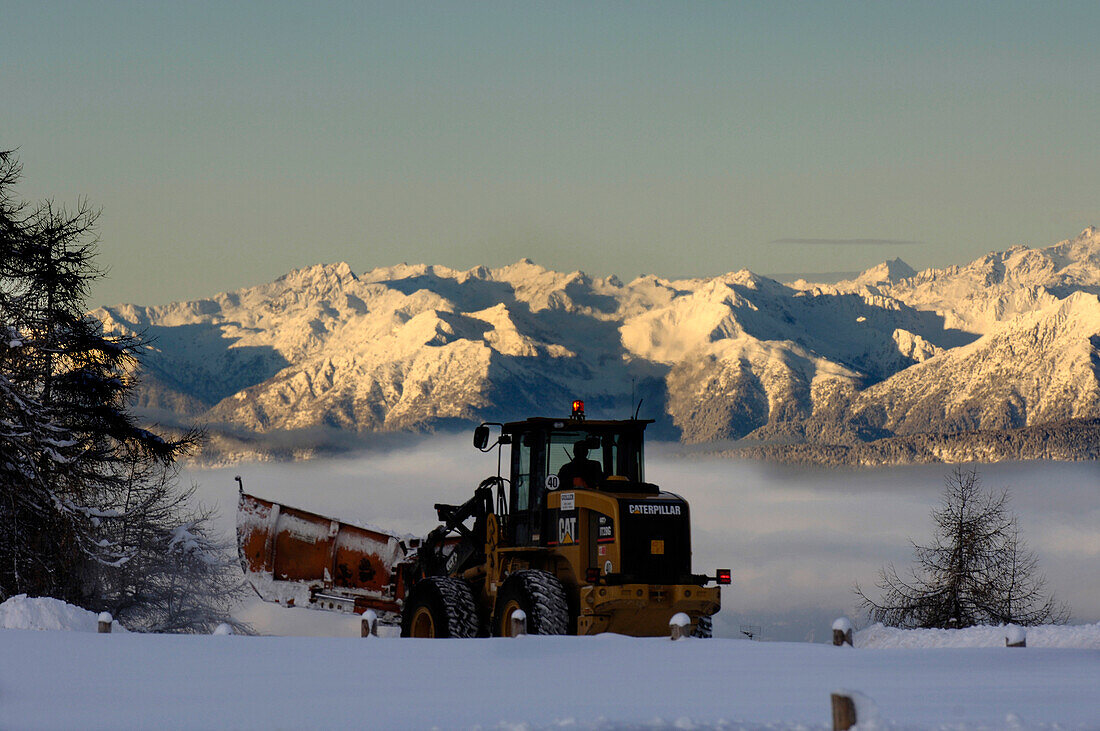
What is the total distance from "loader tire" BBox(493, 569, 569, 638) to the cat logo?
0.67 metres

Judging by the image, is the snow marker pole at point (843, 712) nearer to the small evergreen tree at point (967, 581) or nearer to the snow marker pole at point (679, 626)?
the snow marker pole at point (679, 626)

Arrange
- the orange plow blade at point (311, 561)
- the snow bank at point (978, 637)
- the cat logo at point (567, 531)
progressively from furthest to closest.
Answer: the orange plow blade at point (311, 561), the cat logo at point (567, 531), the snow bank at point (978, 637)

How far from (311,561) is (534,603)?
661 cm

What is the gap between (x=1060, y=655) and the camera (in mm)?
Result: 15766

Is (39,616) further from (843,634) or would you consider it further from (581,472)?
(843,634)

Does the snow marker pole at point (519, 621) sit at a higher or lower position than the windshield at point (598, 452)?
lower

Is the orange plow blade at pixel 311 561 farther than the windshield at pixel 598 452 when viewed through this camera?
Yes

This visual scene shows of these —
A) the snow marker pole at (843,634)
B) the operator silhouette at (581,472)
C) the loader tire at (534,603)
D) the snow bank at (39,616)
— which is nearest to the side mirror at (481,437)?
the operator silhouette at (581,472)

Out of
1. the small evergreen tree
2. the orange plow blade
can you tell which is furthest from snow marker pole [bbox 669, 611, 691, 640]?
the small evergreen tree

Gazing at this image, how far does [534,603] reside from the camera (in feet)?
59.6

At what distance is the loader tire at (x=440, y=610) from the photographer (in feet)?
63.4

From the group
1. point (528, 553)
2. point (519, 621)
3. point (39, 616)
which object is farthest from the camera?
point (528, 553)

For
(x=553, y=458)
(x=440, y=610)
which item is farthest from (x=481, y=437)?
(x=440, y=610)

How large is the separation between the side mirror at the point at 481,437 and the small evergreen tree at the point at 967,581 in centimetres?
2547
